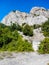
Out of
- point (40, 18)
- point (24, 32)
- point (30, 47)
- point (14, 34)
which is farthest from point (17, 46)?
point (40, 18)

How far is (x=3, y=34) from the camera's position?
2144 inches

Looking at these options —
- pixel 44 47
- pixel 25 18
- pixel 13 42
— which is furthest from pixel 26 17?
pixel 44 47

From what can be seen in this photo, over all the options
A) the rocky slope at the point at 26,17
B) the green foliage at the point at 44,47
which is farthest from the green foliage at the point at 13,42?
the rocky slope at the point at 26,17

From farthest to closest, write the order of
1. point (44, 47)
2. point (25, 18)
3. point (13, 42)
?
point (25, 18)
point (13, 42)
point (44, 47)

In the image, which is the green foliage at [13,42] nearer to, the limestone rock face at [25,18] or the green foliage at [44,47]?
the green foliage at [44,47]

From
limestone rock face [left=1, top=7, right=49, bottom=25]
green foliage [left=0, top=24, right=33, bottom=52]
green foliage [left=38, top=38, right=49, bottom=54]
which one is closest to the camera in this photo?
green foliage [left=38, top=38, right=49, bottom=54]

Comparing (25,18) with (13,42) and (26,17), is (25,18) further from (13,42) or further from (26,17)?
(13,42)

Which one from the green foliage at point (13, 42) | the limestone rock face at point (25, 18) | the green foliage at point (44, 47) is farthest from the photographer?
the limestone rock face at point (25, 18)

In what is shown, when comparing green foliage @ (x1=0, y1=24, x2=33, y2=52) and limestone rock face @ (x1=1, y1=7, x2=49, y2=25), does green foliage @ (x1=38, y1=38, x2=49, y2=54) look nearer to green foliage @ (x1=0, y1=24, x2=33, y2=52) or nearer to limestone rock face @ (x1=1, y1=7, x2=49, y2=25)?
green foliage @ (x1=0, y1=24, x2=33, y2=52)

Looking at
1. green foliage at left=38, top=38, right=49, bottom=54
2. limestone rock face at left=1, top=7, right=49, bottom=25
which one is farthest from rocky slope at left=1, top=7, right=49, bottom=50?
green foliage at left=38, top=38, right=49, bottom=54

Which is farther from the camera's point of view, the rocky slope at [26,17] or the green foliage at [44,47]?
the rocky slope at [26,17]

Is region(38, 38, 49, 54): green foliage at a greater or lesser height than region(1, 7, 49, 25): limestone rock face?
lesser

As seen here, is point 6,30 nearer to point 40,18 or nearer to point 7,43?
point 7,43

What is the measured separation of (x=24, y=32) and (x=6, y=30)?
512 centimetres
